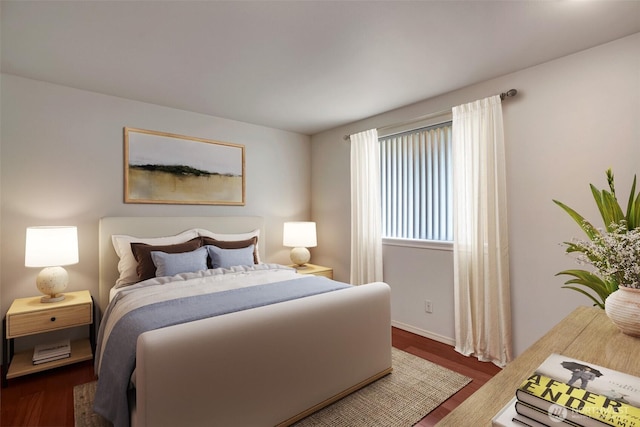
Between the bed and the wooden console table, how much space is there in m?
1.17

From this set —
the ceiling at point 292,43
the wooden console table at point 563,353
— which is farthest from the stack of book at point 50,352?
the wooden console table at point 563,353

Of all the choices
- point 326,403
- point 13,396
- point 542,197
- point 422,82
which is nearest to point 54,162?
point 13,396

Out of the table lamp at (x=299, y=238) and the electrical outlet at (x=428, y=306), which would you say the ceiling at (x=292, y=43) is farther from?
the electrical outlet at (x=428, y=306)

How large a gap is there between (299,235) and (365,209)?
0.91 meters

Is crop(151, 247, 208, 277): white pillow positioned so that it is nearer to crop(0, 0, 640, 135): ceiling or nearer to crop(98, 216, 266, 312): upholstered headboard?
crop(98, 216, 266, 312): upholstered headboard

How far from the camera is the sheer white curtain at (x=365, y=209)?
369 cm

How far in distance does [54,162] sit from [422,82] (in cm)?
340

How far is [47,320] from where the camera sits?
2.41 m

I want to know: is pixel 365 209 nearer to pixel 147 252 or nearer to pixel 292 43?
pixel 292 43

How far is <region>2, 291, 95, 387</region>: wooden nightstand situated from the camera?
2309 millimetres

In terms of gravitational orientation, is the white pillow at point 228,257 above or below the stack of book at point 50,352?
above

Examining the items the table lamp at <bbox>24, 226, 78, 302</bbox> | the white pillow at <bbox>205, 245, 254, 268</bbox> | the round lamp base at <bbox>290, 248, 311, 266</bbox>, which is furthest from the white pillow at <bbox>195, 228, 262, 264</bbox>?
the table lamp at <bbox>24, 226, 78, 302</bbox>

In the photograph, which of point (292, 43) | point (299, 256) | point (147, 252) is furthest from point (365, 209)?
point (147, 252)

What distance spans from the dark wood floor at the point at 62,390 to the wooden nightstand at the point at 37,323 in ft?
0.33
